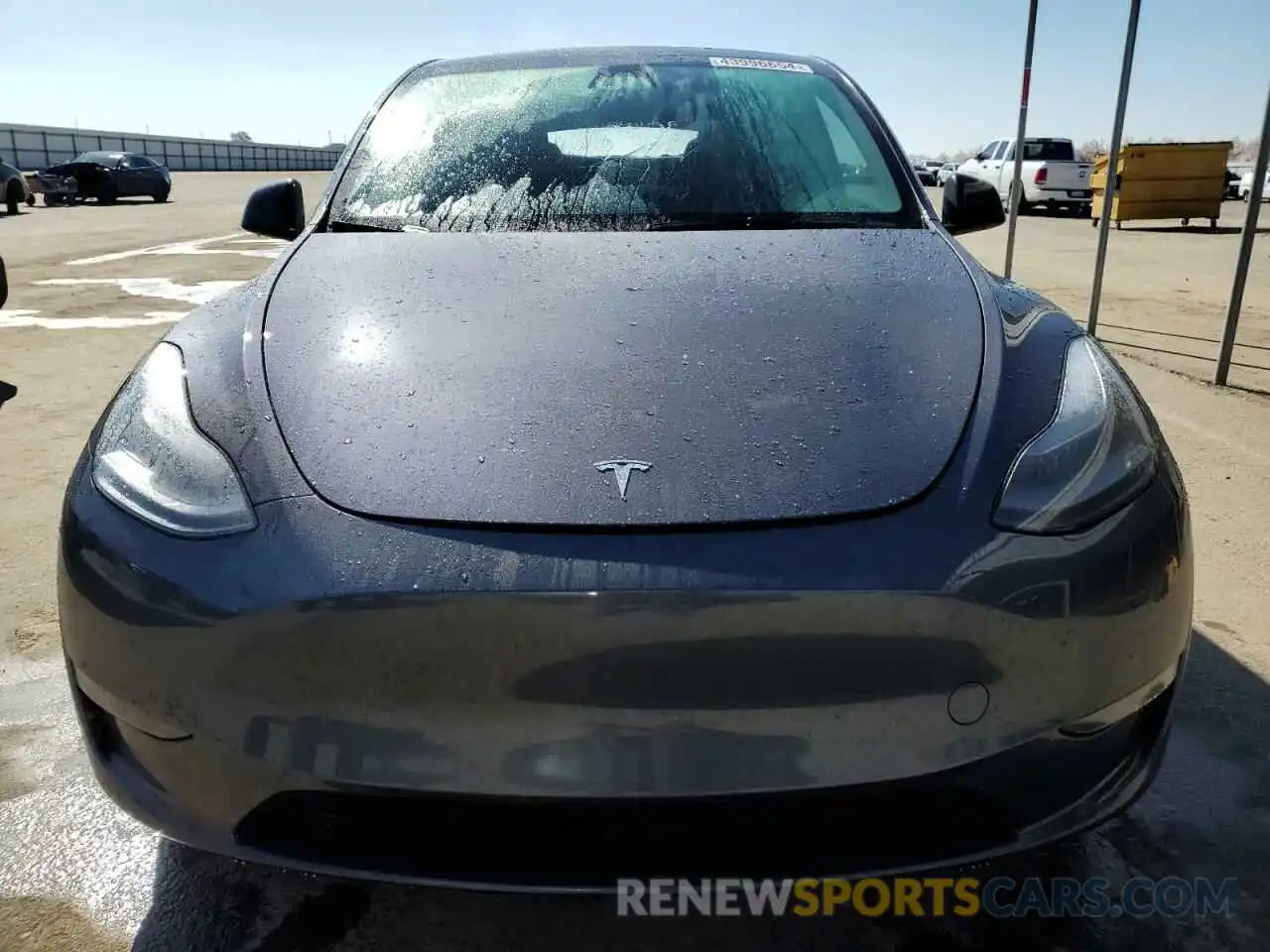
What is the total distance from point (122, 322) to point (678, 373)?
6.33 m

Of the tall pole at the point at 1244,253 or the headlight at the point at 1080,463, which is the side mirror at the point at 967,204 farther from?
the tall pole at the point at 1244,253

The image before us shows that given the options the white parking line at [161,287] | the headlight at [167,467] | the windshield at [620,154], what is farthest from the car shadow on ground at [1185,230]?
the headlight at [167,467]

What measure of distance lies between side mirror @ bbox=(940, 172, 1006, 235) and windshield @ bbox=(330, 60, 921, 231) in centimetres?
37

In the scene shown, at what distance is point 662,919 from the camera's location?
1557 millimetres

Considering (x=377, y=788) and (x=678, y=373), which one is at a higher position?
(x=678, y=373)

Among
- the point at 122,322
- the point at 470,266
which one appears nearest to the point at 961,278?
the point at 470,266

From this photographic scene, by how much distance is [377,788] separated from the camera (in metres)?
1.19

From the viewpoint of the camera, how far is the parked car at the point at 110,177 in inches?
851

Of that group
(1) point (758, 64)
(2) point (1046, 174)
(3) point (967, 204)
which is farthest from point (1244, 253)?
(2) point (1046, 174)

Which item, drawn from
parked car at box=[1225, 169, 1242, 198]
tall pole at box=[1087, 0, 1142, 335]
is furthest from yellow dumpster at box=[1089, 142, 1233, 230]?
parked car at box=[1225, 169, 1242, 198]

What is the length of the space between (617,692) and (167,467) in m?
0.72

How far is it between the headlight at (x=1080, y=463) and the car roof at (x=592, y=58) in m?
1.52

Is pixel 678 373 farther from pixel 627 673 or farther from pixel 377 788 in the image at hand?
pixel 377 788

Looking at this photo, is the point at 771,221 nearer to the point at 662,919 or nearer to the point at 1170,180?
the point at 662,919
